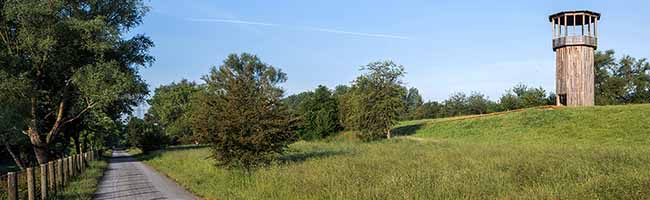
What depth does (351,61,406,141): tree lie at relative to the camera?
46.7 metres

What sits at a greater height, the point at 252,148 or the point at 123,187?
the point at 252,148

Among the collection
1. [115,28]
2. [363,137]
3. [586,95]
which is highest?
[115,28]

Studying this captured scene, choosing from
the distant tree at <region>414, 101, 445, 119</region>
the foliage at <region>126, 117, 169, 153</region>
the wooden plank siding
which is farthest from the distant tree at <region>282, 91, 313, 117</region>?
the wooden plank siding

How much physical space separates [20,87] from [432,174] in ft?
70.0

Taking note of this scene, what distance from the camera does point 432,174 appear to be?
14.0m

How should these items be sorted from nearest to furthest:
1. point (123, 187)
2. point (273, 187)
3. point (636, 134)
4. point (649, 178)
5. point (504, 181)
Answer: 1. point (649, 178)
2. point (504, 181)
3. point (273, 187)
4. point (123, 187)
5. point (636, 134)

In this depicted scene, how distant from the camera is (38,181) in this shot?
52.2ft

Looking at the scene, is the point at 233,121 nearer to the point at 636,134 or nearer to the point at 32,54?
the point at 32,54

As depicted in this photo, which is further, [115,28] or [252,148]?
[115,28]

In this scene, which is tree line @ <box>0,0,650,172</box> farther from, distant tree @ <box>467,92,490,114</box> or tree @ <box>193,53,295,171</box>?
distant tree @ <box>467,92,490,114</box>

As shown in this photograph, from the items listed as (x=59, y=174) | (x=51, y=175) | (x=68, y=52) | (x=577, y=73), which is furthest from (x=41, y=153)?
(x=577, y=73)

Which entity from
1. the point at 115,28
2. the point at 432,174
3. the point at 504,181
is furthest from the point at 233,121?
the point at 115,28

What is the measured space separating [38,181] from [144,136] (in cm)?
5200

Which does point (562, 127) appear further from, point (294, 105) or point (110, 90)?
point (110, 90)
